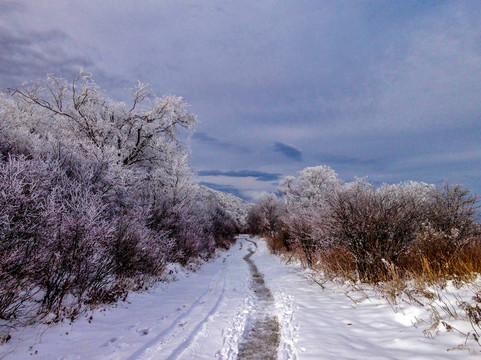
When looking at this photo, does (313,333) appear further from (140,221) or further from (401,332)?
(140,221)

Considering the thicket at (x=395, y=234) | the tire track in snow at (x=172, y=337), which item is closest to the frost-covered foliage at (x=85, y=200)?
the tire track in snow at (x=172, y=337)

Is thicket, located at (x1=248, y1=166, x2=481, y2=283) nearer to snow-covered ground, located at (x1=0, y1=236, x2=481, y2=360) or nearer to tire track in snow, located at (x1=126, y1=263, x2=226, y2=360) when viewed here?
snow-covered ground, located at (x1=0, y1=236, x2=481, y2=360)

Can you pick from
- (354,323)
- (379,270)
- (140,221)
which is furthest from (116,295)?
(379,270)

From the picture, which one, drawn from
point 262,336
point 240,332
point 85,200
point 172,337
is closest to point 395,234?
point 262,336

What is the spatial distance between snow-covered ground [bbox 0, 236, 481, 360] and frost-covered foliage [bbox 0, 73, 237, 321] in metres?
0.64

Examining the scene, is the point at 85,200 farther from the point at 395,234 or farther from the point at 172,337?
the point at 395,234

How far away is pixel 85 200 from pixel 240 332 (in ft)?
15.6

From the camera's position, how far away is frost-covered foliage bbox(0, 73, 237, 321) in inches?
172

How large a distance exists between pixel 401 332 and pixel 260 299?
4317mm

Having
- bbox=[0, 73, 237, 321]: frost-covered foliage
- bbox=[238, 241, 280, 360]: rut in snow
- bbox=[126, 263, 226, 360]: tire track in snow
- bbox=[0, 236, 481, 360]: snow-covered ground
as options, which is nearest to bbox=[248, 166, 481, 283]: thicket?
bbox=[0, 236, 481, 360]: snow-covered ground

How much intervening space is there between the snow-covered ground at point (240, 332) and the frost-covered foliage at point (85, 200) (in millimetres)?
640

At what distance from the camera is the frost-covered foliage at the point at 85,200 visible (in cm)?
438

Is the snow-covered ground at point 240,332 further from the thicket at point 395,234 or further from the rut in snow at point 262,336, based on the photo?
the thicket at point 395,234

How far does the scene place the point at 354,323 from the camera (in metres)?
4.61
